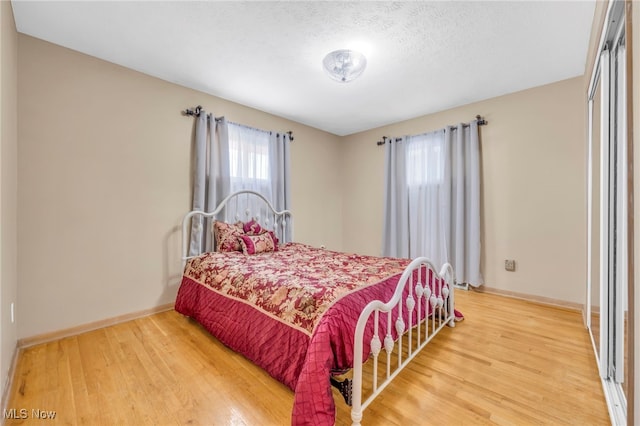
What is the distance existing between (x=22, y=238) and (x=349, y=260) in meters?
2.63

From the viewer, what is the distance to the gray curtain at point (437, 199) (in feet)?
11.2

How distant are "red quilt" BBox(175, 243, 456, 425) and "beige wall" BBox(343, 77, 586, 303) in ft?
5.53

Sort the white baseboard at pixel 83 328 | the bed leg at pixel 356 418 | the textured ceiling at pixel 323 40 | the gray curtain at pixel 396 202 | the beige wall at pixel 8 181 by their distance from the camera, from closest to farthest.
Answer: the bed leg at pixel 356 418 → the beige wall at pixel 8 181 → the textured ceiling at pixel 323 40 → the white baseboard at pixel 83 328 → the gray curtain at pixel 396 202

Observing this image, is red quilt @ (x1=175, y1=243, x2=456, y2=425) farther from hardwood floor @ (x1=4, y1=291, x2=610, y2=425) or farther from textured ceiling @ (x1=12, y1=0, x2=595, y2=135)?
textured ceiling @ (x1=12, y1=0, x2=595, y2=135)

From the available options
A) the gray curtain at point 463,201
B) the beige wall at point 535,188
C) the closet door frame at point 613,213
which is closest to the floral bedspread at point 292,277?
the closet door frame at point 613,213

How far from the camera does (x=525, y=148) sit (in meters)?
3.12

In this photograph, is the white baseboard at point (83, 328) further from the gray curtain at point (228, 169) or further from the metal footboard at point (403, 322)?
the metal footboard at point (403, 322)

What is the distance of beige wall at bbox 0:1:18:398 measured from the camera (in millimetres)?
1520

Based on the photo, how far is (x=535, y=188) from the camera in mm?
3055

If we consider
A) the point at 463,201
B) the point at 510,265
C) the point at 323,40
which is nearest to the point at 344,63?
the point at 323,40

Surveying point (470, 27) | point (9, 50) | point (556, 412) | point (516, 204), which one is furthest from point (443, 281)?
point (9, 50)

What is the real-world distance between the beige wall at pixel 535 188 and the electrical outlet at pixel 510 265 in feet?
0.13

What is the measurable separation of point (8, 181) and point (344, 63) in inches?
99.5

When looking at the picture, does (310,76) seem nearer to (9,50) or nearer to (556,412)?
(9,50)
